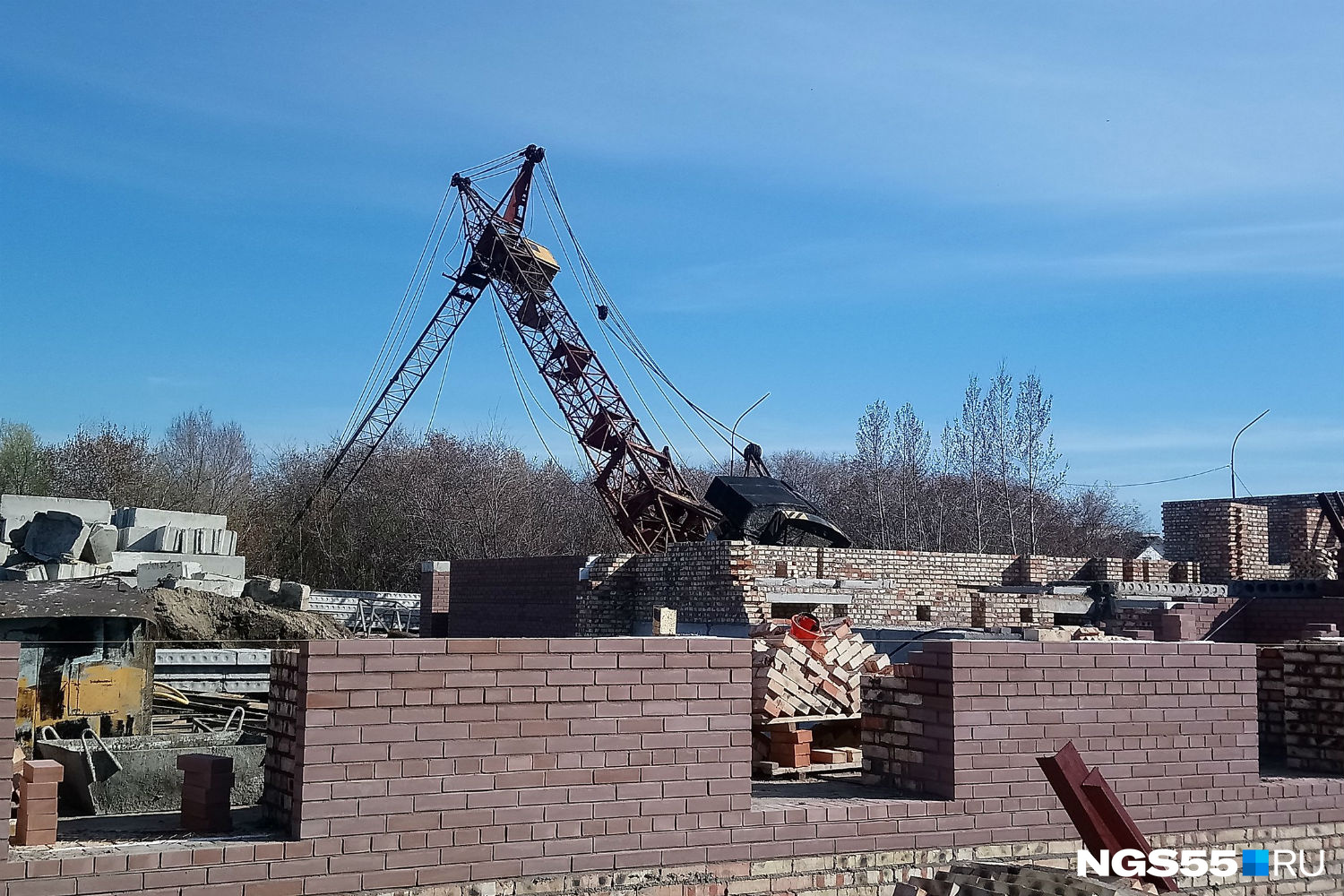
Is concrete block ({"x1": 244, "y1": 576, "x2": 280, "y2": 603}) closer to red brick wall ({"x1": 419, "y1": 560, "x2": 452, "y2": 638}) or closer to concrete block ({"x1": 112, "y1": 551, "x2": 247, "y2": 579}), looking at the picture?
concrete block ({"x1": 112, "y1": 551, "x2": 247, "y2": 579})

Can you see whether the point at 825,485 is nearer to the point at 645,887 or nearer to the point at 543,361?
the point at 543,361

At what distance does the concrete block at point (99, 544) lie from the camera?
58.9 feet

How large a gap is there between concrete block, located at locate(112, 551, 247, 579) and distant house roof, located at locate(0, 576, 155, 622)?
26.5 feet

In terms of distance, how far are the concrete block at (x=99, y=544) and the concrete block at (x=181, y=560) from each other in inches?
8.6

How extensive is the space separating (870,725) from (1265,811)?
2.18 meters

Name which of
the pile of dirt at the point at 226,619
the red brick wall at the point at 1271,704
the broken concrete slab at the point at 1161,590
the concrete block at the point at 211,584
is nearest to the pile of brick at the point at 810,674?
the red brick wall at the point at 1271,704

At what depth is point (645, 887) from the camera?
482 cm

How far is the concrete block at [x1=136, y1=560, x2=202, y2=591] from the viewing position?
16.9 metres

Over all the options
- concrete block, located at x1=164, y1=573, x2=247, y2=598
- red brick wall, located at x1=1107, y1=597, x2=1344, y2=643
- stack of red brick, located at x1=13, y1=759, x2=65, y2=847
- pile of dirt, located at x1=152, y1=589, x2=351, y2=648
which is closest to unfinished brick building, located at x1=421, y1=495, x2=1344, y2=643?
Result: red brick wall, located at x1=1107, y1=597, x2=1344, y2=643

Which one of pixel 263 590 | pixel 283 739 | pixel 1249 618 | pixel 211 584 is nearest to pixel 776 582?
pixel 1249 618

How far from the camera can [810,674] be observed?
6828 millimetres

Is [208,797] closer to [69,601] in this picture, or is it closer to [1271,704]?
[1271,704]

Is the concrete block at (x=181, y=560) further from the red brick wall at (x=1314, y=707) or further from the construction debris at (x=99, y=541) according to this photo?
the red brick wall at (x=1314, y=707)

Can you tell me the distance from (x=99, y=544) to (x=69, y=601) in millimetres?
8826
